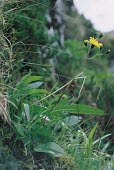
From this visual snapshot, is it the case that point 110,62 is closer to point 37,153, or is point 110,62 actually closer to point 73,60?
point 73,60

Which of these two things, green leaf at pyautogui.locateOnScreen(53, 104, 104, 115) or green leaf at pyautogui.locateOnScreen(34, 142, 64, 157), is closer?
green leaf at pyautogui.locateOnScreen(34, 142, 64, 157)

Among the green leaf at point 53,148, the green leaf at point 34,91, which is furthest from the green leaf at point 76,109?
the green leaf at point 53,148

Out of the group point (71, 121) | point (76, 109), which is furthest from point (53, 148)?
point (71, 121)

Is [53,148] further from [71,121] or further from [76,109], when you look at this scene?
[71,121]

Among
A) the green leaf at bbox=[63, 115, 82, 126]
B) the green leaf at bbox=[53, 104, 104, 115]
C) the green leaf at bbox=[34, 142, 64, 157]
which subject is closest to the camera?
the green leaf at bbox=[34, 142, 64, 157]

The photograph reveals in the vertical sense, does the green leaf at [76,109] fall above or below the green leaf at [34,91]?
below

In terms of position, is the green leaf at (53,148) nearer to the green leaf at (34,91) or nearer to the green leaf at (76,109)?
the green leaf at (76,109)

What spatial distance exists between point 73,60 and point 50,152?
5312mm

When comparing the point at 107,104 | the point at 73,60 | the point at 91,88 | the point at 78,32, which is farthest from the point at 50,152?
the point at 78,32

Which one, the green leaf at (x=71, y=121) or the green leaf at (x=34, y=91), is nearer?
the green leaf at (x=34, y=91)

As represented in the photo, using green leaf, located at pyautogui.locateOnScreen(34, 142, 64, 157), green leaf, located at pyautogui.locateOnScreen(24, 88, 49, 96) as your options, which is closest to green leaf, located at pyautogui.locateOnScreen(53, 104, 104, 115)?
green leaf, located at pyautogui.locateOnScreen(24, 88, 49, 96)

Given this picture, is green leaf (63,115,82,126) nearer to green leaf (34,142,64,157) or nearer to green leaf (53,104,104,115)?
green leaf (53,104,104,115)

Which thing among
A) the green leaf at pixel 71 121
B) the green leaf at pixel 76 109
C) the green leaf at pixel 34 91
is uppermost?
the green leaf at pixel 34 91

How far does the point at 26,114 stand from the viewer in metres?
2.86
